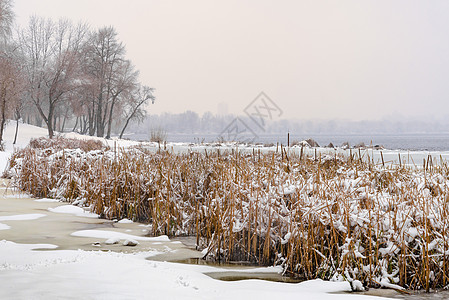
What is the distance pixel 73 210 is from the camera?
25.8ft

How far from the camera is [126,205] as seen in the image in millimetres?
7504

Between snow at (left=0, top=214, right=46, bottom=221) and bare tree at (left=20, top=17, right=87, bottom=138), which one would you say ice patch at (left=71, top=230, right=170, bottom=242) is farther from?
bare tree at (left=20, top=17, right=87, bottom=138)

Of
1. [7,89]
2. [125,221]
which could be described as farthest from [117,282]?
[7,89]

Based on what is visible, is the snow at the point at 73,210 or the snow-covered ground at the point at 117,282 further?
the snow at the point at 73,210

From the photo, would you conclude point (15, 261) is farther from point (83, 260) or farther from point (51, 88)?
point (51, 88)

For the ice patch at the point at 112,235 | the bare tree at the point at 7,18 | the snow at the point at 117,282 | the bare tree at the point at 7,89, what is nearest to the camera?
the snow at the point at 117,282

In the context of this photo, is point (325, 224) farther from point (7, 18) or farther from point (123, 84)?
point (123, 84)

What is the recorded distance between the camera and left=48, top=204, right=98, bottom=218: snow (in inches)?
299

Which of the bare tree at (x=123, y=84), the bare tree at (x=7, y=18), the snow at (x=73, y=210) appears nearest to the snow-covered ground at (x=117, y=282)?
the snow at (x=73, y=210)

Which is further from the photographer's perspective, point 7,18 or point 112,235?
point 7,18

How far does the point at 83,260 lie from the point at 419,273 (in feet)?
10.8

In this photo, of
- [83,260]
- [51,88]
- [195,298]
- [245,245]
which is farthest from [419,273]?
[51,88]

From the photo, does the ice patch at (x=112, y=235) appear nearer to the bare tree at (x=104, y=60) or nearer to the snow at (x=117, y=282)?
the snow at (x=117, y=282)

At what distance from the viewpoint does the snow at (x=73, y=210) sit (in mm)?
7586
